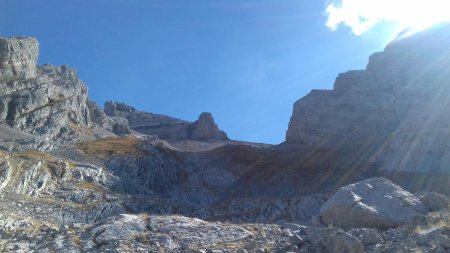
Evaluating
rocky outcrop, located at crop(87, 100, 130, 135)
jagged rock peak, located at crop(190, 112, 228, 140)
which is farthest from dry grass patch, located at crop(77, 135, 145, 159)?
jagged rock peak, located at crop(190, 112, 228, 140)

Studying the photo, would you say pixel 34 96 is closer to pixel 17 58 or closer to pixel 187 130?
pixel 17 58

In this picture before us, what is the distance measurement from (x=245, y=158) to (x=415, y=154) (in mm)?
33972

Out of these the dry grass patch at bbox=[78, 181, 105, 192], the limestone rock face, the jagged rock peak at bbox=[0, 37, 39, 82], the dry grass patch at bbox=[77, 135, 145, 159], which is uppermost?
the jagged rock peak at bbox=[0, 37, 39, 82]

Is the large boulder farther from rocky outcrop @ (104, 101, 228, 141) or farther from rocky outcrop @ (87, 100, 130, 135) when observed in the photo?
rocky outcrop @ (104, 101, 228, 141)

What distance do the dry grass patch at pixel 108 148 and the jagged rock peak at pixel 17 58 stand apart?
19890 millimetres

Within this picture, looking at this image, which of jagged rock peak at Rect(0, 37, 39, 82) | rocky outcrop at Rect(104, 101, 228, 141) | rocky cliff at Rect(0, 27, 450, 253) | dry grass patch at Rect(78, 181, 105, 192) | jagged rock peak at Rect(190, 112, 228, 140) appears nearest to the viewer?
rocky cliff at Rect(0, 27, 450, 253)

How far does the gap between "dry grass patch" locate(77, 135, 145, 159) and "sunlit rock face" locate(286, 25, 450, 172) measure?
40.8 metres

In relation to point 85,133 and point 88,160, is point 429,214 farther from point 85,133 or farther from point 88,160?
point 85,133

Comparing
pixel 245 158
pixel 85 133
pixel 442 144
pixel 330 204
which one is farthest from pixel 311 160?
pixel 330 204

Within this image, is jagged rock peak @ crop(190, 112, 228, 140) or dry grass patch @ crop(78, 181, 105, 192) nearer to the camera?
dry grass patch @ crop(78, 181, 105, 192)

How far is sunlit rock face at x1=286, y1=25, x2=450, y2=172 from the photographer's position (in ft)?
293

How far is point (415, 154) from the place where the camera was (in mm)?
86438

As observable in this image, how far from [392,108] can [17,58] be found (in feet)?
242

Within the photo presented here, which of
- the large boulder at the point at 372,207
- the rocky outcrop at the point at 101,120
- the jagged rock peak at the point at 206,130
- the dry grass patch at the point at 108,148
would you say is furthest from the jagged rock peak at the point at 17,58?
the jagged rock peak at the point at 206,130
